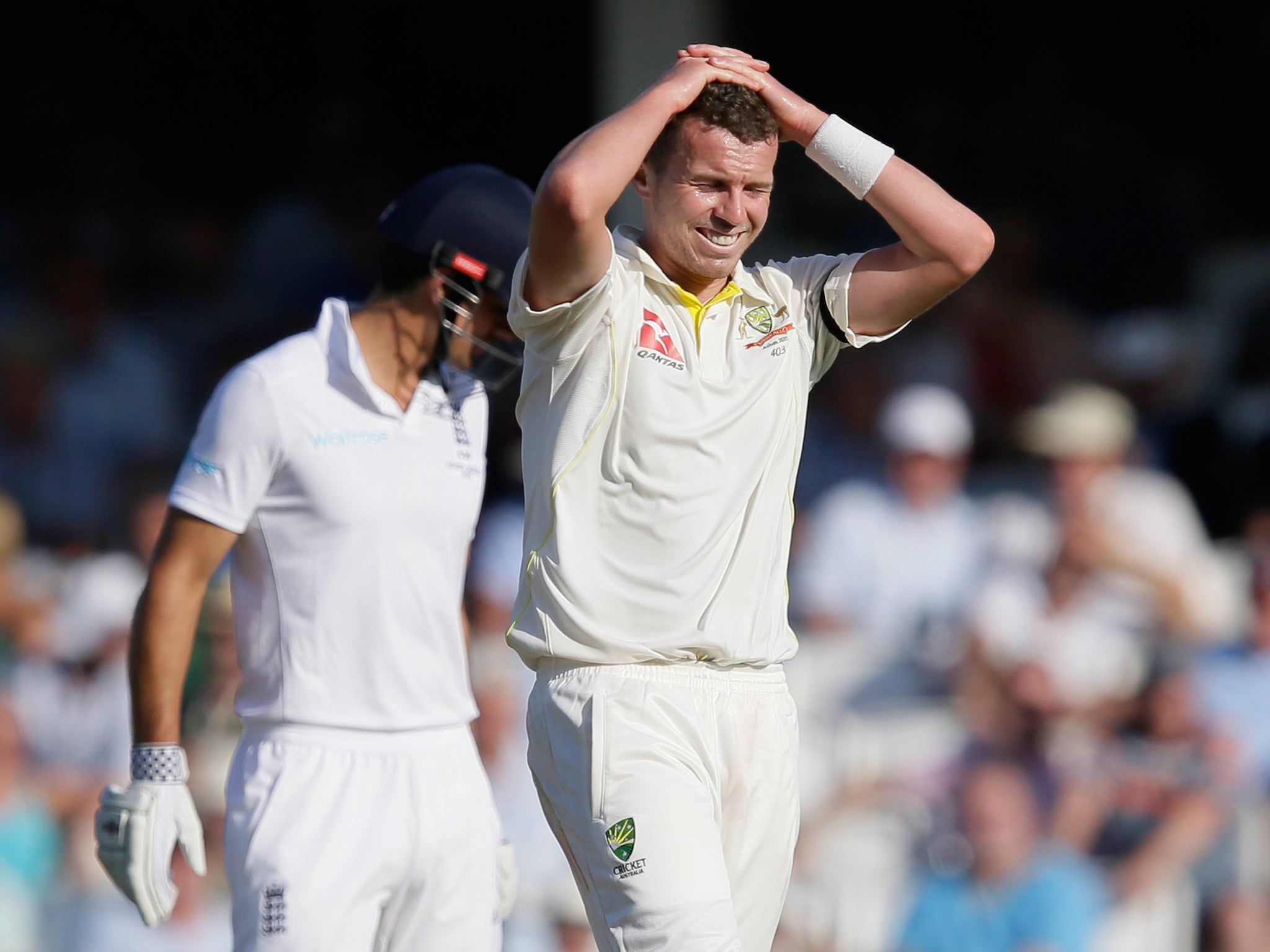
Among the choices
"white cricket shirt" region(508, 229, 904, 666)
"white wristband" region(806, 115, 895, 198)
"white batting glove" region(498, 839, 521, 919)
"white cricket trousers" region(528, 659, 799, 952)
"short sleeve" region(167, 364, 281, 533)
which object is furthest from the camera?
"white batting glove" region(498, 839, 521, 919)

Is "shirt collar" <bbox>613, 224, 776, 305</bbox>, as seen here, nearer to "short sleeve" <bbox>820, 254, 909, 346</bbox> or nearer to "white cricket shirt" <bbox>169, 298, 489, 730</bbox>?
"short sleeve" <bbox>820, 254, 909, 346</bbox>

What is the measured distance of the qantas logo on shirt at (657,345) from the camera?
280 cm

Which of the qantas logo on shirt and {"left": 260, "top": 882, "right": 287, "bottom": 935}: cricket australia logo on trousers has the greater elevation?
the qantas logo on shirt

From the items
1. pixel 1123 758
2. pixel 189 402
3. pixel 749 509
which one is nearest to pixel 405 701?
pixel 749 509

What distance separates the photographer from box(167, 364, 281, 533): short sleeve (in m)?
3.27

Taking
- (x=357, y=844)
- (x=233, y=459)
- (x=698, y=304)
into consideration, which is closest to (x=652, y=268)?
(x=698, y=304)

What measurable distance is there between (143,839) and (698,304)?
1553 millimetres

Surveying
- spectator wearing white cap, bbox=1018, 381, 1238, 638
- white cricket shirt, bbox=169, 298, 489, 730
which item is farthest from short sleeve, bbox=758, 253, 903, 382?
spectator wearing white cap, bbox=1018, 381, 1238, 638

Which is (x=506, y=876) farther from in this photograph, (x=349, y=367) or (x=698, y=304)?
(x=698, y=304)

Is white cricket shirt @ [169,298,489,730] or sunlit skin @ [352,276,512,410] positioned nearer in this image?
white cricket shirt @ [169,298,489,730]

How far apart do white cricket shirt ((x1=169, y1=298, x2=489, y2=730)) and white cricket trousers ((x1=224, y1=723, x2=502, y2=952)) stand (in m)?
0.07

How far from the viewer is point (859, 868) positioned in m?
5.68

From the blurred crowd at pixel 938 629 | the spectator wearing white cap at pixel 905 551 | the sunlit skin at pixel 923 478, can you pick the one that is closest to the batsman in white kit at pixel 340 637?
the blurred crowd at pixel 938 629

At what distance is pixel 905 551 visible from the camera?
6266 millimetres
